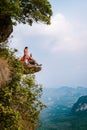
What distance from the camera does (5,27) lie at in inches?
1002

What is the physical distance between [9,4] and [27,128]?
979 centimetres

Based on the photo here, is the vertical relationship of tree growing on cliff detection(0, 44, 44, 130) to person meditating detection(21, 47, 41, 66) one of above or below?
below

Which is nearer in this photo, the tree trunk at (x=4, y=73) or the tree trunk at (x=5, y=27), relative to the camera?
the tree trunk at (x=4, y=73)

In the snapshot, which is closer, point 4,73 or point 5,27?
point 4,73

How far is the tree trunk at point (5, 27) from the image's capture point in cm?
2503

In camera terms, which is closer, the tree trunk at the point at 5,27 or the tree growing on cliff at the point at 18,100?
the tree growing on cliff at the point at 18,100

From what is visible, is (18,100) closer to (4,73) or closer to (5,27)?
(4,73)

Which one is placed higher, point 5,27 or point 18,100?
point 5,27

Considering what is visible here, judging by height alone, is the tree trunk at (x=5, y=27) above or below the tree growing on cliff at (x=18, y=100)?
above

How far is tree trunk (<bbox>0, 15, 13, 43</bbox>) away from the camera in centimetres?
2503

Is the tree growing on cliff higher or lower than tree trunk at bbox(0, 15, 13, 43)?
lower

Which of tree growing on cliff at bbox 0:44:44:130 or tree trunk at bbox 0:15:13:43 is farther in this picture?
tree trunk at bbox 0:15:13:43

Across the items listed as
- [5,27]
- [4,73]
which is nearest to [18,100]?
[4,73]

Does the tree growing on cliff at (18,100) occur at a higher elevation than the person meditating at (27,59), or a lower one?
lower
